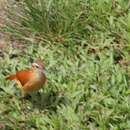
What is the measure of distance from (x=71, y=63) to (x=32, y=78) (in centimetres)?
82

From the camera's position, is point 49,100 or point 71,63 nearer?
point 49,100

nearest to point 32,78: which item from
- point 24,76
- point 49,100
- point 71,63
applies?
point 24,76

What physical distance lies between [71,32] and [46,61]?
40 cm

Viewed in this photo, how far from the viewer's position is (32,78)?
4.32 metres

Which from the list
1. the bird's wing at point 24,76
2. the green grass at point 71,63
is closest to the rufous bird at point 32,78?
the bird's wing at point 24,76

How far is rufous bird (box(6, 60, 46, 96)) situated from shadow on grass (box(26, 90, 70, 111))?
250mm

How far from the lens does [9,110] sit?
4625 mm

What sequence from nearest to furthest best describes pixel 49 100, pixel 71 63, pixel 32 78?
pixel 32 78 < pixel 49 100 < pixel 71 63

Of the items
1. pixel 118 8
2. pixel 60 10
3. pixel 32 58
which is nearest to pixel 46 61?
pixel 32 58

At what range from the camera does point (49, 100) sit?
468 centimetres

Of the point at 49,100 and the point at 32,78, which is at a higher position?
the point at 32,78

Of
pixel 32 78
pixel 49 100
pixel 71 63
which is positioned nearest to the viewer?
pixel 32 78

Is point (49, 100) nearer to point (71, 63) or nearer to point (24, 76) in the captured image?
point (24, 76)

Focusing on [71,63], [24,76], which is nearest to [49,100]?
[24,76]
